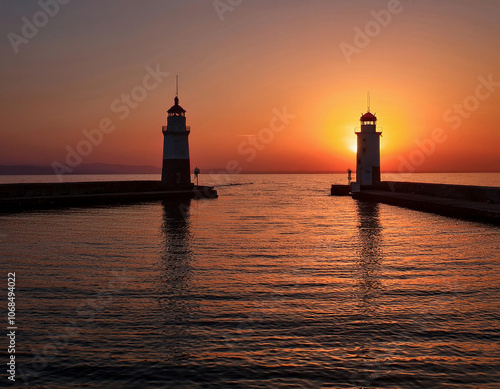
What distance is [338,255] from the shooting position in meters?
16.0

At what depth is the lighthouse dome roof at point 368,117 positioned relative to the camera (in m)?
55.7

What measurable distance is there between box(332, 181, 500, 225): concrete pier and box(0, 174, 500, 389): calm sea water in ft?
27.7

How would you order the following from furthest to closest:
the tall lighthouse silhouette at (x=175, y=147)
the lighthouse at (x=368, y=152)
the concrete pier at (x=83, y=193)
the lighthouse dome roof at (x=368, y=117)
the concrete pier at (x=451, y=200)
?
the lighthouse dome roof at (x=368, y=117), the lighthouse at (x=368, y=152), the tall lighthouse silhouette at (x=175, y=147), the concrete pier at (x=83, y=193), the concrete pier at (x=451, y=200)

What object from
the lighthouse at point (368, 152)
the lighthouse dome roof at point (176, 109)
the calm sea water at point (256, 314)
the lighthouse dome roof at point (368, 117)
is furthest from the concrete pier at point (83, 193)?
the lighthouse dome roof at point (368, 117)

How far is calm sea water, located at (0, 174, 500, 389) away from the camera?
631 centimetres

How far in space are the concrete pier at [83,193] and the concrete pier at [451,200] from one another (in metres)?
21.4

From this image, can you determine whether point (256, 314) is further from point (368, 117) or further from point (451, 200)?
point (368, 117)

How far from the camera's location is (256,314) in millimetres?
8844

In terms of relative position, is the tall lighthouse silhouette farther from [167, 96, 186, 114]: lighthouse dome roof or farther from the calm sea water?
the calm sea water

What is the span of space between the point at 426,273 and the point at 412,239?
7.39 meters

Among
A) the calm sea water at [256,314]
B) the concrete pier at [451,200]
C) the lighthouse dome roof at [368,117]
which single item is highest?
the lighthouse dome roof at [368,117]

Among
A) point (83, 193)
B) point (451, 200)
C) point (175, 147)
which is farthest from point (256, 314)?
point (175, 147)

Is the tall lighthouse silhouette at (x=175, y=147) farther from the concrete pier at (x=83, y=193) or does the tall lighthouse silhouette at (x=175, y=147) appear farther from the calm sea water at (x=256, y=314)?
the calm sea water at (x=256, y=314)

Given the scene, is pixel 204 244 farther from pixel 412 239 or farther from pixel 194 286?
pixel 412 239
